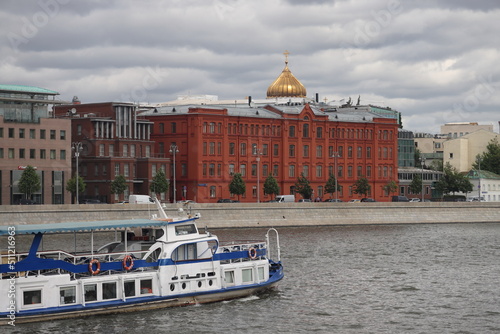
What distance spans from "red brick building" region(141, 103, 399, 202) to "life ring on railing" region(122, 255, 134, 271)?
85.2m

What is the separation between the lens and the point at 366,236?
10156cm

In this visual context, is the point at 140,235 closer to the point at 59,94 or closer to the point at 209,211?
the point at 209,211

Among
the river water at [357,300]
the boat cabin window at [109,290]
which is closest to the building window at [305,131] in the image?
the river water at [357,300]

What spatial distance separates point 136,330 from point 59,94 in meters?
78.0

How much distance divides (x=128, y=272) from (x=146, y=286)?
3.61 feet

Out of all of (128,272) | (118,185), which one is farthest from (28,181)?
(128,272)

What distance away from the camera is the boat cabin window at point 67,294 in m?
46.4

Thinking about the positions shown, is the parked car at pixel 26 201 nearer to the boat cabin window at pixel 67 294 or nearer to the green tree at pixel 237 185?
the green tree at pixel 237 185

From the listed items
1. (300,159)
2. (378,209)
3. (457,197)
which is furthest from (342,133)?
(378,209)

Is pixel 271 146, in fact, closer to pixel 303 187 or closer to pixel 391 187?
pixel 303 187

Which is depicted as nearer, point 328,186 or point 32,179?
point 32,179

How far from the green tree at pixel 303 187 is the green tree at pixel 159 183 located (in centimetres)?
2322

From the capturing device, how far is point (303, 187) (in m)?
144

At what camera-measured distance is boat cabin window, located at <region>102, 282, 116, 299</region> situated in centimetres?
4778
